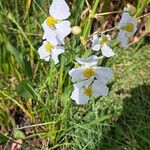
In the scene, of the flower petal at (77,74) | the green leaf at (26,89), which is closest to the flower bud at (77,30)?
the flower petal at (77,74)

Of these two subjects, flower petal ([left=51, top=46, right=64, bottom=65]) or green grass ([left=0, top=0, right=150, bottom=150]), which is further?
green grass ([left=0, top=0, right=150, bottom=150])

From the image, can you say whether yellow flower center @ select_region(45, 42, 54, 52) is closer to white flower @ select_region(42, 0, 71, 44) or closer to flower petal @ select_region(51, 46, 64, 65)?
flower petal @ select_region(51, 46, 64, 65)

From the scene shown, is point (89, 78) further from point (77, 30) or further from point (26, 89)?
point (26, 89)

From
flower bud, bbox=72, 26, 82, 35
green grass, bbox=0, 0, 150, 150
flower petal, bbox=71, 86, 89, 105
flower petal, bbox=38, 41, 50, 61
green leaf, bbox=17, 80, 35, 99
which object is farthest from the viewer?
green grass, bbox=0, 0, 150, 150

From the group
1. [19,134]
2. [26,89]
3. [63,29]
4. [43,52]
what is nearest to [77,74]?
[63,29]

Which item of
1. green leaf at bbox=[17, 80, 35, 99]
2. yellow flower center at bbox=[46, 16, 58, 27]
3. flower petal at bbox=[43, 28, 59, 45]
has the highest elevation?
yellow flower center at bbox=[46, 16, 58, 27]

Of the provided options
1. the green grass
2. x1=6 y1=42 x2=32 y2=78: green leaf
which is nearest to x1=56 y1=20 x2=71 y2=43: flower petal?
the green grass

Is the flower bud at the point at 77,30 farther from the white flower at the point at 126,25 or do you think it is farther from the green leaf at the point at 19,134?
the green leaf at the point at 19,134
